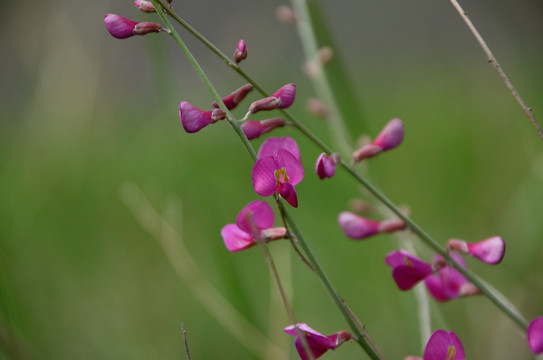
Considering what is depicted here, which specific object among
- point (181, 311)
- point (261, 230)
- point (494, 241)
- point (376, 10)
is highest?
point (376, 10)

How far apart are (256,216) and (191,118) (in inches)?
4.0

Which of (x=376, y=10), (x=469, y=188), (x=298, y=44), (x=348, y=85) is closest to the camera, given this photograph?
(x=348, y=85)

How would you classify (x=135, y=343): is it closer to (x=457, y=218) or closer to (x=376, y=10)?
(x=457, y=218)

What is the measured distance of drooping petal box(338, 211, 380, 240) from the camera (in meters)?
0.62

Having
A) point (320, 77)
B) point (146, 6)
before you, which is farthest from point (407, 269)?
point (320, 77)

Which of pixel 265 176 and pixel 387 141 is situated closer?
pixel 265 176

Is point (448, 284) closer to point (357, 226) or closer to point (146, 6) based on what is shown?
point (357, 226)

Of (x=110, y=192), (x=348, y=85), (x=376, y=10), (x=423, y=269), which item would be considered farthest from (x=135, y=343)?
(x=376, y=10)

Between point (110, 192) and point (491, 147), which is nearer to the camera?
point (491, 147)

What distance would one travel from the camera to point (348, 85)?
3.19 ft

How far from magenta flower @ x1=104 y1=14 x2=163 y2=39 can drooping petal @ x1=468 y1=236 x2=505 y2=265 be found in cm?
34

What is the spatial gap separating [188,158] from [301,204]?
18.4 inches

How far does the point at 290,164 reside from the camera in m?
0.50

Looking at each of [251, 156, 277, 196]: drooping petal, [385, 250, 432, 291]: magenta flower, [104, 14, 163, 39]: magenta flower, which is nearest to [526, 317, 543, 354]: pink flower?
[385, 250, 432, 291]: magenta flower
